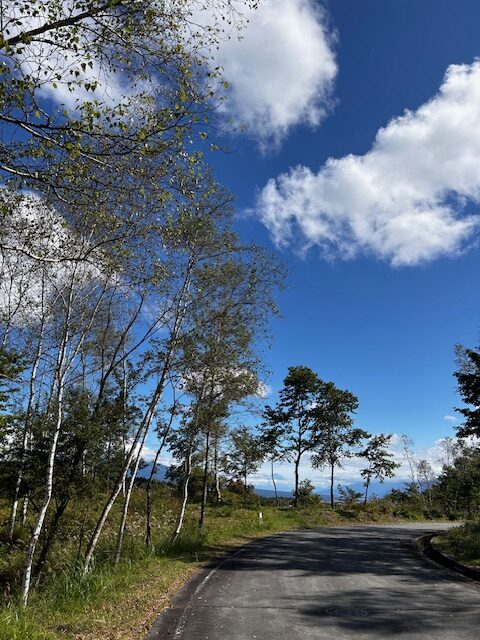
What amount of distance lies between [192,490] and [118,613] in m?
31.4

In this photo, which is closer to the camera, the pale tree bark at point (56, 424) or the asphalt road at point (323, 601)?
the asphalt road at point (323, 601)

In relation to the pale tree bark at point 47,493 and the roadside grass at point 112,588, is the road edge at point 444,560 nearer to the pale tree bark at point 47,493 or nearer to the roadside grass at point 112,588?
the roadside grass at point 112,588

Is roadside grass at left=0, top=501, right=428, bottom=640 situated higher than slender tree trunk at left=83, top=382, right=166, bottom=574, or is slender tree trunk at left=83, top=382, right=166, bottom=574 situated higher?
slender tree trunk at left=83, top=382, right=166, bottom=574

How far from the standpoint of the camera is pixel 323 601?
29.1 ft

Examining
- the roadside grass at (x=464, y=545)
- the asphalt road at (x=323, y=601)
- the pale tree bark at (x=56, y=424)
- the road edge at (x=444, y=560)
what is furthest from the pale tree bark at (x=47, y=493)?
the roadside grass at (x=464, y=545)

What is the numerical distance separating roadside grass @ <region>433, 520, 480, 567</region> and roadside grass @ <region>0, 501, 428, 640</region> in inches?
290

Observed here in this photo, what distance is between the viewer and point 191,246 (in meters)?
13.9

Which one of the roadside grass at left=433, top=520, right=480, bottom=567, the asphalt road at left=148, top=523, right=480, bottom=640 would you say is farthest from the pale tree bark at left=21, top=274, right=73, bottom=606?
the roadside grass at left=433, top=520, right=480, bottom=567

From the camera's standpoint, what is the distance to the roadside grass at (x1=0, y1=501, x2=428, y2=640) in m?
6.85

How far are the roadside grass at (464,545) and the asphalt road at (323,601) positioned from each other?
1.12 metres

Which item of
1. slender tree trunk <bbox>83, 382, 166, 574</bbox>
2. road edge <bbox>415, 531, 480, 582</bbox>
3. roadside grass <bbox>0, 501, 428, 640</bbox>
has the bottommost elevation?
roadside grass <bbox>0, 501, 428, 640</bbox>

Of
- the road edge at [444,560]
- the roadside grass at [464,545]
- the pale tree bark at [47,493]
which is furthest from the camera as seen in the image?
the roadside grass at [464,545]

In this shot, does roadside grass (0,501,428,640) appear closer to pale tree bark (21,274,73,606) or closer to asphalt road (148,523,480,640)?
pale tree bark (21,274,73,606)

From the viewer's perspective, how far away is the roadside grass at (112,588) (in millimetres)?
6849
